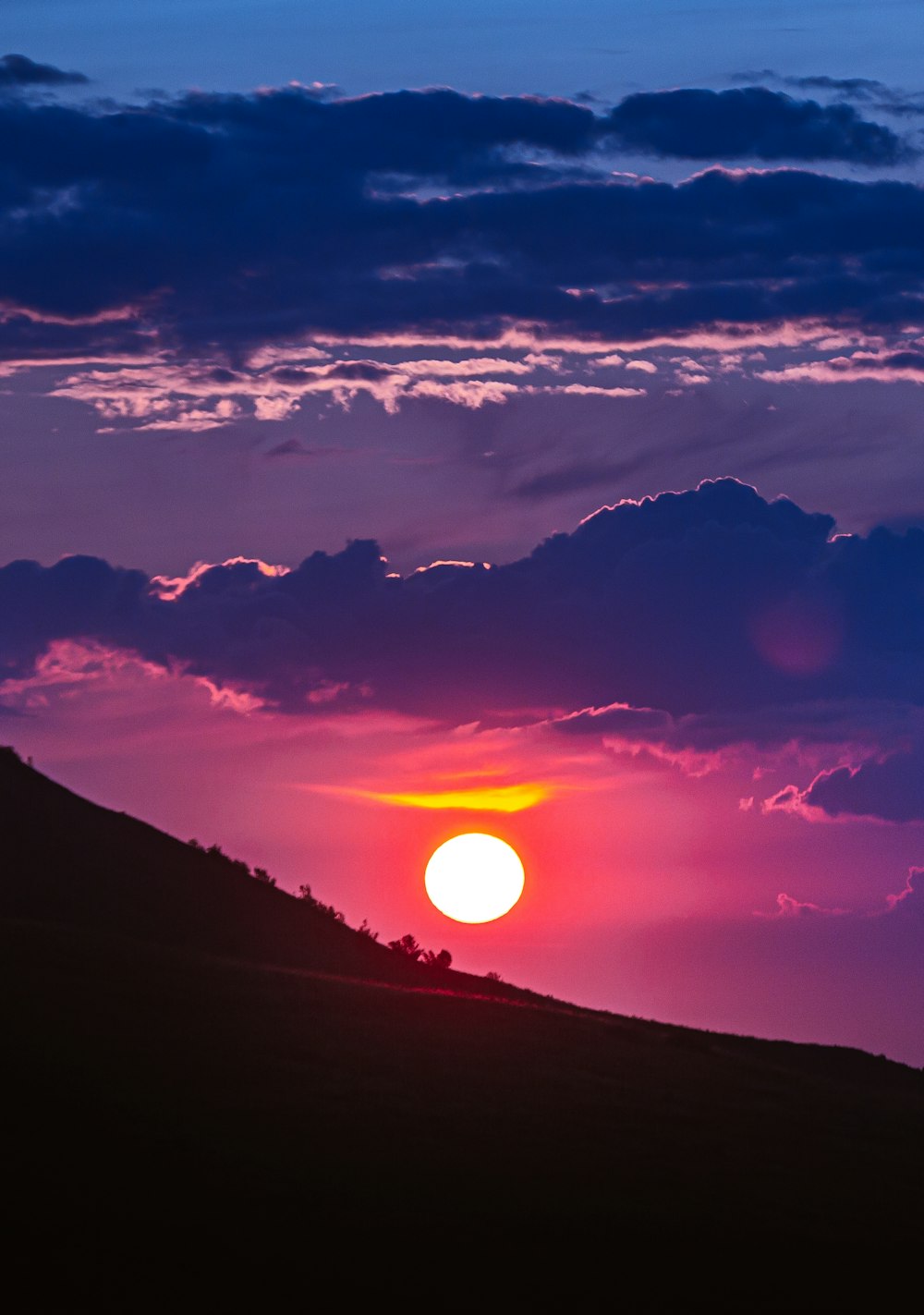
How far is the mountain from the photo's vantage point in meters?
29.6

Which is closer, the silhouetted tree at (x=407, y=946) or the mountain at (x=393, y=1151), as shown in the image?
the mountain at (x=393, y=1151)

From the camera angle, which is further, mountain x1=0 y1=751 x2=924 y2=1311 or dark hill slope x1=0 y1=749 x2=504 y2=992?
dark hill slope x1=0 y1=749 x2=504 y2=992

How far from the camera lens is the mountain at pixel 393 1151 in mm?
29641

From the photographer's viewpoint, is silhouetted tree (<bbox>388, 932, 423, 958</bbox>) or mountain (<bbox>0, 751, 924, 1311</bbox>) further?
silhouetted tree (<bbox>388, 932, 423, 958</bbox>)

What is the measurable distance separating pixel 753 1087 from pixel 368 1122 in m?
22.2

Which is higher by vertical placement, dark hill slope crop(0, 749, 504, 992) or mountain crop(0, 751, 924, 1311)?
dark hill slope crop(0, 749, 504, 992)

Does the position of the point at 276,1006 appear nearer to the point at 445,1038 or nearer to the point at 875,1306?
the point at 445,1038

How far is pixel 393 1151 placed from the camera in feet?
121

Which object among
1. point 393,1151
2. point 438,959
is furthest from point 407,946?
point 393,1151

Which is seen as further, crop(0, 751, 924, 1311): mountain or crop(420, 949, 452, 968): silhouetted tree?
crop(420, 949, 452, 968): silhouetted tree

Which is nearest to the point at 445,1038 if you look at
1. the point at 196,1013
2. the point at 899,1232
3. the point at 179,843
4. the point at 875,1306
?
the point at 196,1013

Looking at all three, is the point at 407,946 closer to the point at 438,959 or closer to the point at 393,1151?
the point at 438,959

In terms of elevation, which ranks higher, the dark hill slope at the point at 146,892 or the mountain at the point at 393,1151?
the dark hill slope at the point at 146,892

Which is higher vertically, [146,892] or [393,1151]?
[146,892]
